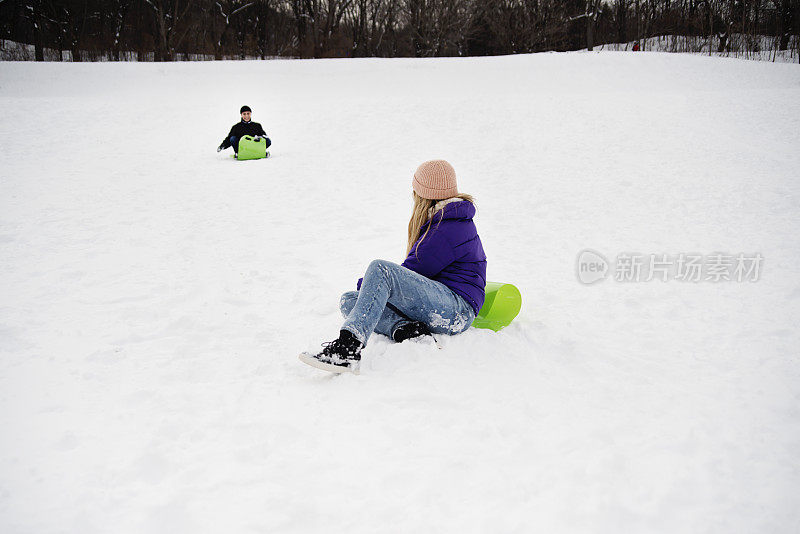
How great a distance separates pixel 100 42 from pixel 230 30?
8.58 meters

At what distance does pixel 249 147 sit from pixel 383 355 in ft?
23.2

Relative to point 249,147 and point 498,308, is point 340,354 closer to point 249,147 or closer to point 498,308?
point 498,308

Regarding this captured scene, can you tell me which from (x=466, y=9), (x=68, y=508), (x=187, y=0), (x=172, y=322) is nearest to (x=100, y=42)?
(x=187, y=0)

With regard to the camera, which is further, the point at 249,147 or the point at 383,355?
the point at 249,147

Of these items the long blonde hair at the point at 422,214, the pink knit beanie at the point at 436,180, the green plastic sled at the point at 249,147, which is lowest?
the long blonde hair at the point at 422,214

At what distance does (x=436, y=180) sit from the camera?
2.72 metres

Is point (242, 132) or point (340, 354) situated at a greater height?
point (242, 132)

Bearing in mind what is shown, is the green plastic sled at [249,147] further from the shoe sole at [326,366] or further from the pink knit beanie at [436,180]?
the shoe sole at [326,366]

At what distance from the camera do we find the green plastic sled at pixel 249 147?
8.72 m

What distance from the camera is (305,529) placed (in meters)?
1.67

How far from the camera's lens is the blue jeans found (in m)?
2.46

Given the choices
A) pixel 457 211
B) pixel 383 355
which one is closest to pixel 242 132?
pixel 457 211

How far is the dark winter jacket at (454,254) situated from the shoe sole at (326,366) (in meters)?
0.64

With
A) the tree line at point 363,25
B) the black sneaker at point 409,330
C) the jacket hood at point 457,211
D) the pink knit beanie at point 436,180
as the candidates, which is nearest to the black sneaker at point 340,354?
the black sneaker at point 409,330
